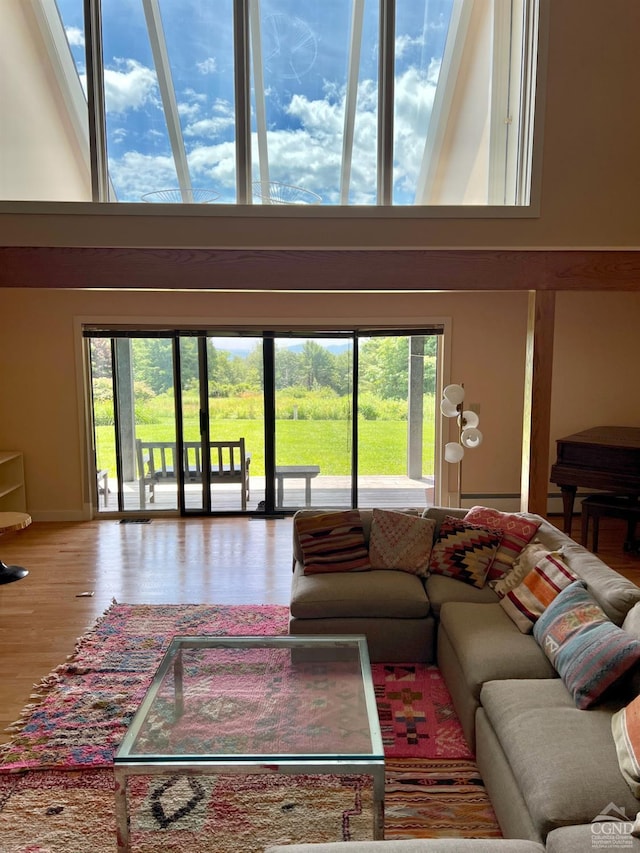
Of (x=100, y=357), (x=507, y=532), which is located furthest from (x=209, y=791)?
(x=100, y=357)

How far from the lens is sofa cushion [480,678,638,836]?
1833 millimetres

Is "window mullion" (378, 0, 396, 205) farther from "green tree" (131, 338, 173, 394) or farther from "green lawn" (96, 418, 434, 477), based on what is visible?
"green tree" (131, 338, 173, 394)

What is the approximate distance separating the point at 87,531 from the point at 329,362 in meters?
A: 3.27

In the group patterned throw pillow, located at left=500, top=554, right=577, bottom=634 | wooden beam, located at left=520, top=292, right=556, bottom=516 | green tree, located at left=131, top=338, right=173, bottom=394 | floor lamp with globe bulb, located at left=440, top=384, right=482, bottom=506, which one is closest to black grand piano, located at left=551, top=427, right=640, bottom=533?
floor lamp with globe bulb, located at left=440, top=384, right=482, bottom=506

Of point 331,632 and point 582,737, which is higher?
point 582,737

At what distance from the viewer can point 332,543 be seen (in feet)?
12.7

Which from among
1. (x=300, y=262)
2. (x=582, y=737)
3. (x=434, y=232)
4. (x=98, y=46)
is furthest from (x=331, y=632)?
(x=98, y=46)

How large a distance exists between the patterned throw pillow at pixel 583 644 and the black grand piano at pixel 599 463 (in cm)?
277

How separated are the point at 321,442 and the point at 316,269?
2800 mm

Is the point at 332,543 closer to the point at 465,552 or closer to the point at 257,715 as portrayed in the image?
→ the point at 465,552

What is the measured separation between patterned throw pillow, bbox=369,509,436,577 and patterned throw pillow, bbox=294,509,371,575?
0.09 m

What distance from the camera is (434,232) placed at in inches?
179

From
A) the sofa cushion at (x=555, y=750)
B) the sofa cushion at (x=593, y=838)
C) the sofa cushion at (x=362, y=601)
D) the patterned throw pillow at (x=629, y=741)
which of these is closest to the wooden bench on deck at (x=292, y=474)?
the sofa cushion at (x=362, y=601)

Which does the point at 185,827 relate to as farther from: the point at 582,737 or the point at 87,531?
the point at 87,531
